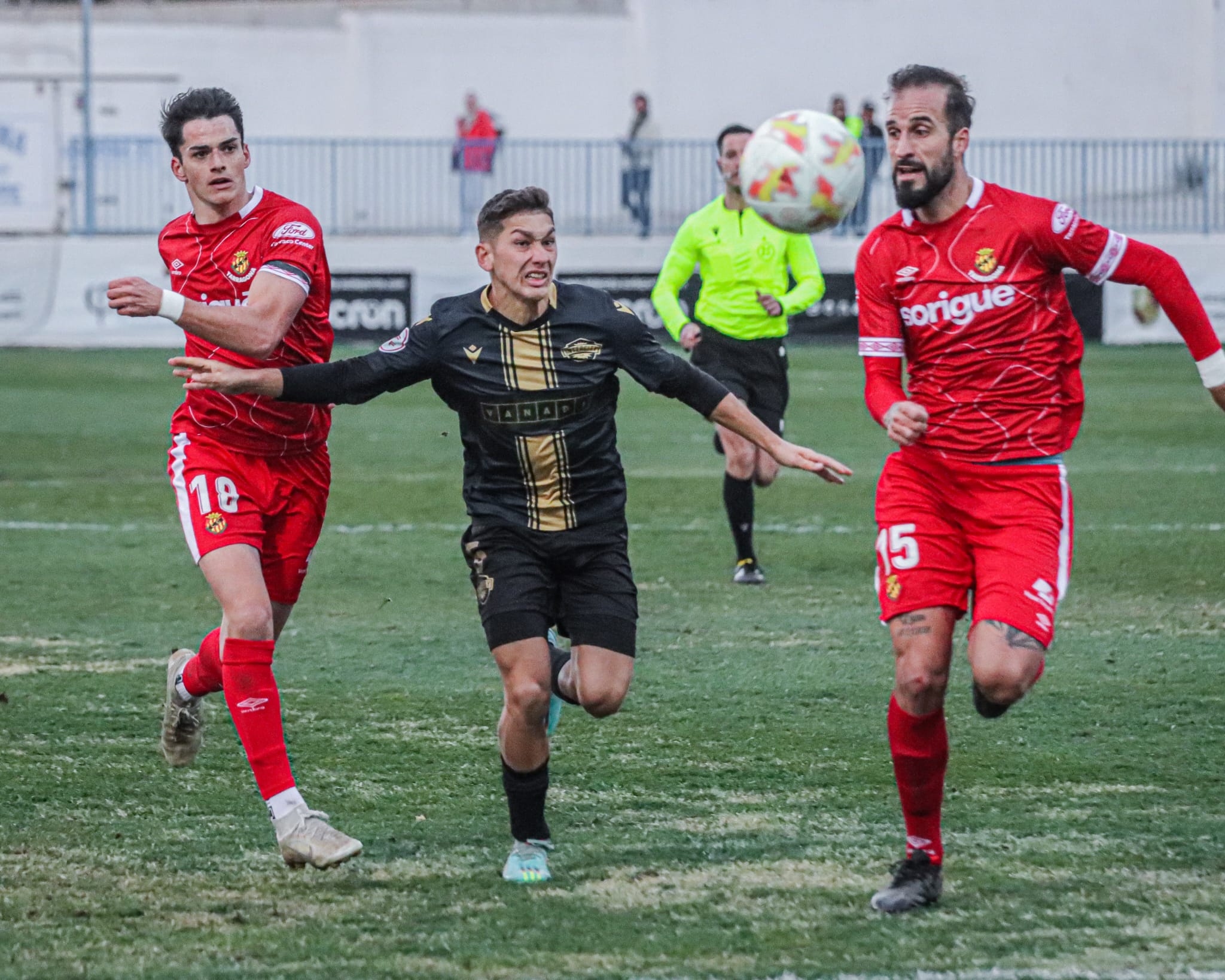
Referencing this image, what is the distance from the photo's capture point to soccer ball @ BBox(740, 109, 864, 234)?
5531mm

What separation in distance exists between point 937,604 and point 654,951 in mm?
1230

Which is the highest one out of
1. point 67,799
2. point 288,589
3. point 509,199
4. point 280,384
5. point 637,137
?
point 637,137

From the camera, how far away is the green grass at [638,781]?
4.60 meters

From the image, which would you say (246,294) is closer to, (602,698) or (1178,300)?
(602,698)

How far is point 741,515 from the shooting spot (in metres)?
10.3

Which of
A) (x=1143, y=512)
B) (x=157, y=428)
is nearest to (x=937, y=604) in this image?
(x=1143, y=512)

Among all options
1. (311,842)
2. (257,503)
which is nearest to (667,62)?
(257,503)

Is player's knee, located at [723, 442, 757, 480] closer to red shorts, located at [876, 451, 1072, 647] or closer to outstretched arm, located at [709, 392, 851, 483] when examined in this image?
outstretched arm, located at [709, 392, 851, 483]

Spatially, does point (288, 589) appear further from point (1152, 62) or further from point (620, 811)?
A: point (1152, 62)

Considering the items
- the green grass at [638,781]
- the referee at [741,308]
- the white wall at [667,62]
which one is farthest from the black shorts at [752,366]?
the white wall at [667,62]

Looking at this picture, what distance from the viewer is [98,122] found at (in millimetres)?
33750

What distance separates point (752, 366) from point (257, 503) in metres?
5.28

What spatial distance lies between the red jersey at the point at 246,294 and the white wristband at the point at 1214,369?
263 cm

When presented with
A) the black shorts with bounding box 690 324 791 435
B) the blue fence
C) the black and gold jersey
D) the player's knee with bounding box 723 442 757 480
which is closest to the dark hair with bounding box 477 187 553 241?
the black and gold jersey
